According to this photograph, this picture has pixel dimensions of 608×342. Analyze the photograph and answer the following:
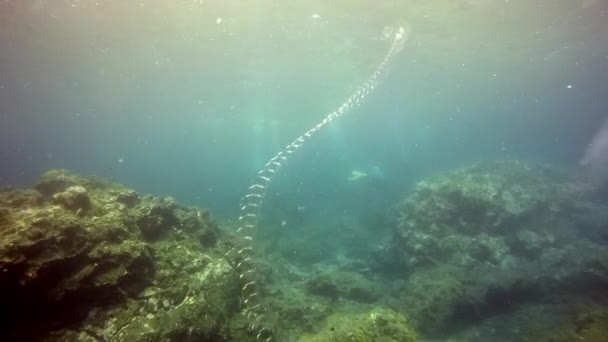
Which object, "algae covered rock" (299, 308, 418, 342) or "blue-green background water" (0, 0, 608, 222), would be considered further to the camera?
"blue-green background water" (0, 0, 608, 222)

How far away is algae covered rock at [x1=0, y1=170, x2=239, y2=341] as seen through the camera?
6156 mm

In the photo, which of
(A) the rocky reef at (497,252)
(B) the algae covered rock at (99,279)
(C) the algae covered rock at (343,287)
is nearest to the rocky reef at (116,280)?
(B) the algae covered rock at (99,279)

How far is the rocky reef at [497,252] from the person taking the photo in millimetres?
12062

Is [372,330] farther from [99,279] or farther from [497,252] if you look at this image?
[497,252]

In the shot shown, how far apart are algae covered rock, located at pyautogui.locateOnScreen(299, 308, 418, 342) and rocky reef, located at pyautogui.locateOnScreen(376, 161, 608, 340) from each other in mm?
4235

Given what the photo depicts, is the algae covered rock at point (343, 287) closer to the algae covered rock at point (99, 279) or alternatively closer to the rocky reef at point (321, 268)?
the rocky reef at point (321, 268)

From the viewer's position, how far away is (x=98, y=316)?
6.47 metres

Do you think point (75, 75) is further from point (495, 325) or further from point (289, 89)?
point (495, 325)

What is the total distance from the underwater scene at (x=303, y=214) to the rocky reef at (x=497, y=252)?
0.09 m

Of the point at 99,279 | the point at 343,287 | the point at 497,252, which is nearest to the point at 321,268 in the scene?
the point at 343,287

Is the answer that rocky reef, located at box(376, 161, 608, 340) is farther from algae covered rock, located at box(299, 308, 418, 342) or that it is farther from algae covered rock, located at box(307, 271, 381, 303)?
algae covered rock, located at box(299, 308, 418, 342)

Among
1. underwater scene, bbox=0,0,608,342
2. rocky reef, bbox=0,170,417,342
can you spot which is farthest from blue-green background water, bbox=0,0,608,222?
rocky reef, bbox=0,170,417,342

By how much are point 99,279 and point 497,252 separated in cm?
1669

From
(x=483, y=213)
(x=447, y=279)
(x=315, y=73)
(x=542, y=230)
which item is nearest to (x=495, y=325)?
(x=447, y=279)
